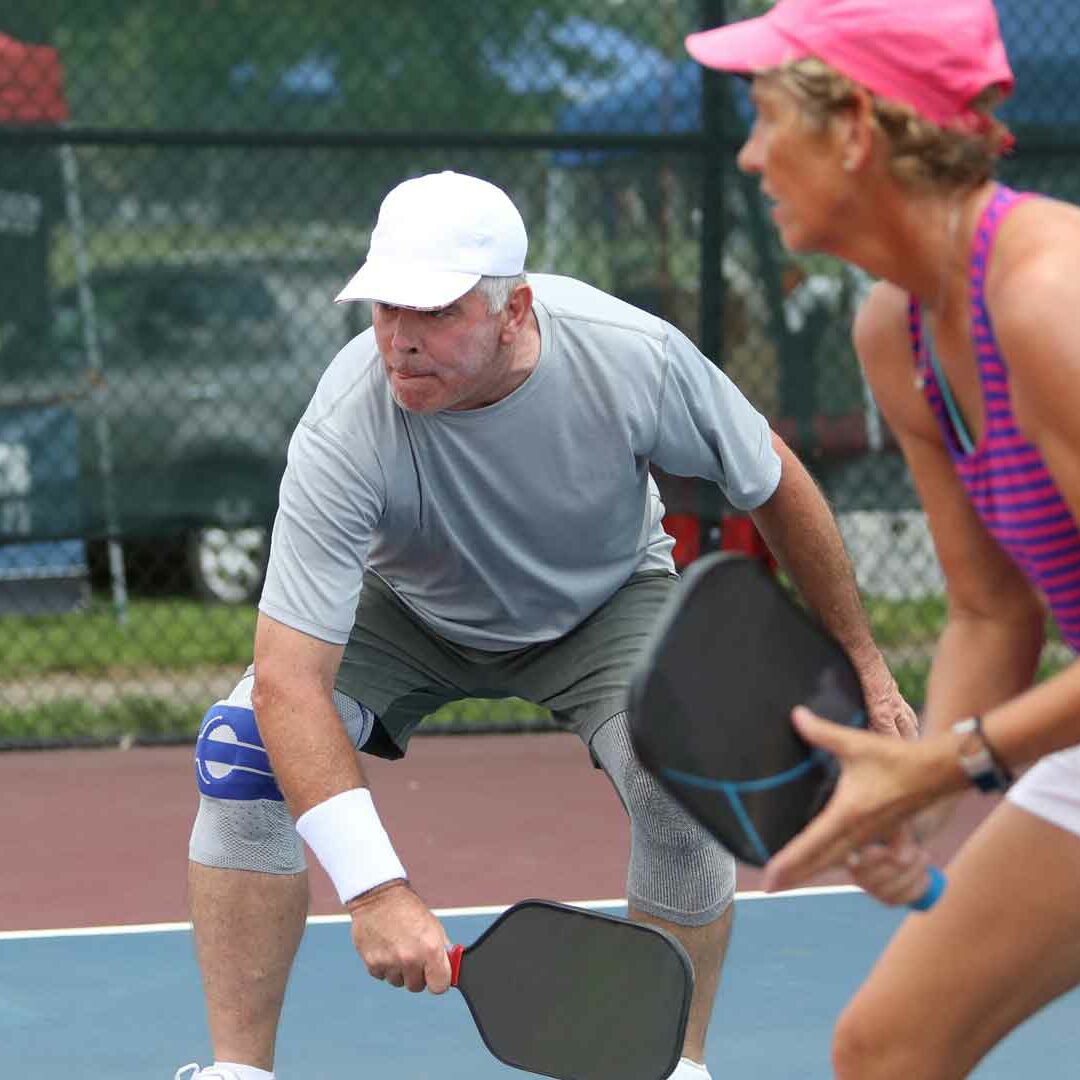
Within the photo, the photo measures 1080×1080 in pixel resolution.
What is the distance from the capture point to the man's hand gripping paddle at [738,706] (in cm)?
229

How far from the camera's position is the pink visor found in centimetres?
220

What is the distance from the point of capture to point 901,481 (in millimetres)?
6809

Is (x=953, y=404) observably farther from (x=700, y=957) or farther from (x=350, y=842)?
(x=700, y=957)

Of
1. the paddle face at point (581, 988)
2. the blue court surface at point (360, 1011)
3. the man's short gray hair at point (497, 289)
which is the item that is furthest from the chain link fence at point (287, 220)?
the paddle face at point (581, 988)

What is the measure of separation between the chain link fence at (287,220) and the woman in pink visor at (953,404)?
425 centimetres

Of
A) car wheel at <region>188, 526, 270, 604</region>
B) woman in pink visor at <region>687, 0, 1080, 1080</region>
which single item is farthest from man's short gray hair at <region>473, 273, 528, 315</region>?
car wheel at <region>188, 526, 270, 604</region>

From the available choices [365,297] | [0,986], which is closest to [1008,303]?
[365,297]

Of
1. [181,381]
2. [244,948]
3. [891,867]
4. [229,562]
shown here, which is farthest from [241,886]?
[229,562]

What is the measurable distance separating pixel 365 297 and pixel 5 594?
3843 mm

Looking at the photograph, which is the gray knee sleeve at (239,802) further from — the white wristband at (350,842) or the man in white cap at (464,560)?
the white wristband at (350,842)

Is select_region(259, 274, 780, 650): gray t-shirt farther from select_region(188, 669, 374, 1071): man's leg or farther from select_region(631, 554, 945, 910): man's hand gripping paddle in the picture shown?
select_region(631, 554, 945, 910): man's hand gripping paddle

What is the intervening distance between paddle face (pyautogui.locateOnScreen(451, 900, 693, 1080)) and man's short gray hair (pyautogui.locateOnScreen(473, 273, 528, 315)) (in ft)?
2.93

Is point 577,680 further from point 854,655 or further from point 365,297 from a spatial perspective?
point 365,297

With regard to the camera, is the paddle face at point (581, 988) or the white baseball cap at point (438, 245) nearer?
the paddle face at point (581, 988)
